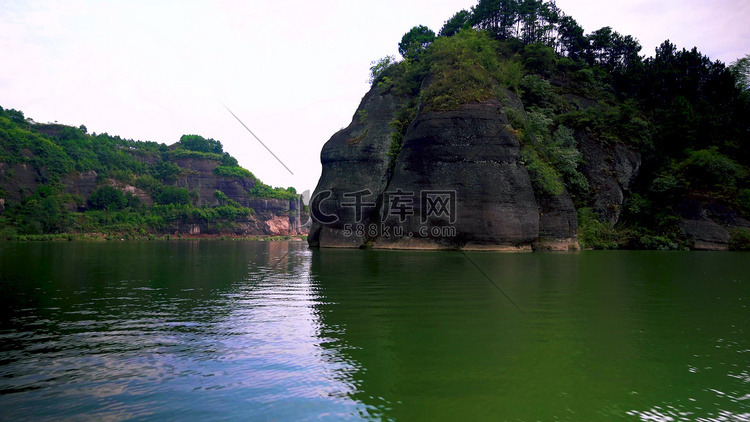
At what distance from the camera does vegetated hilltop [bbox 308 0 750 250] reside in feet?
97.2

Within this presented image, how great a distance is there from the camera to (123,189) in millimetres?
88562

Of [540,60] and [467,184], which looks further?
[540,60]

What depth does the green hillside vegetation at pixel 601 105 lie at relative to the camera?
3338 centimetres

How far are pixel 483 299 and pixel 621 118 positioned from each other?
35426 mm

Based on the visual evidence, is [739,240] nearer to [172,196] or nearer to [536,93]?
[536,93]

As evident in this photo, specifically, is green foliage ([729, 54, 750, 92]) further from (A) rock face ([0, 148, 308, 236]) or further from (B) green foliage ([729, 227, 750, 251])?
(A) rock face ([0, 148, 308, 236])

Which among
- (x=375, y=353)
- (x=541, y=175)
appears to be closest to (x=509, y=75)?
(x=541, y=175)

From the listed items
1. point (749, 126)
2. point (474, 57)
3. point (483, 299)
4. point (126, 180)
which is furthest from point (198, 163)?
point (483, 299)

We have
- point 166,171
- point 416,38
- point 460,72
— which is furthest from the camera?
point 166,171

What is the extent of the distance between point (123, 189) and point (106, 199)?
9668mm

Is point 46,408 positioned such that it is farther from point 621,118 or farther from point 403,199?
point 621,118

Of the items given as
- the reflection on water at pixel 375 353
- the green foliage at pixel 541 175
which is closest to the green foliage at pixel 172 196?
the green foliage at pixel 541 175

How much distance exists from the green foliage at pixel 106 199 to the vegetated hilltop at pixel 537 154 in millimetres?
58189

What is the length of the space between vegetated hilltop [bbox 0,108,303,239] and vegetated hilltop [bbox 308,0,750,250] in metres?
47.4
